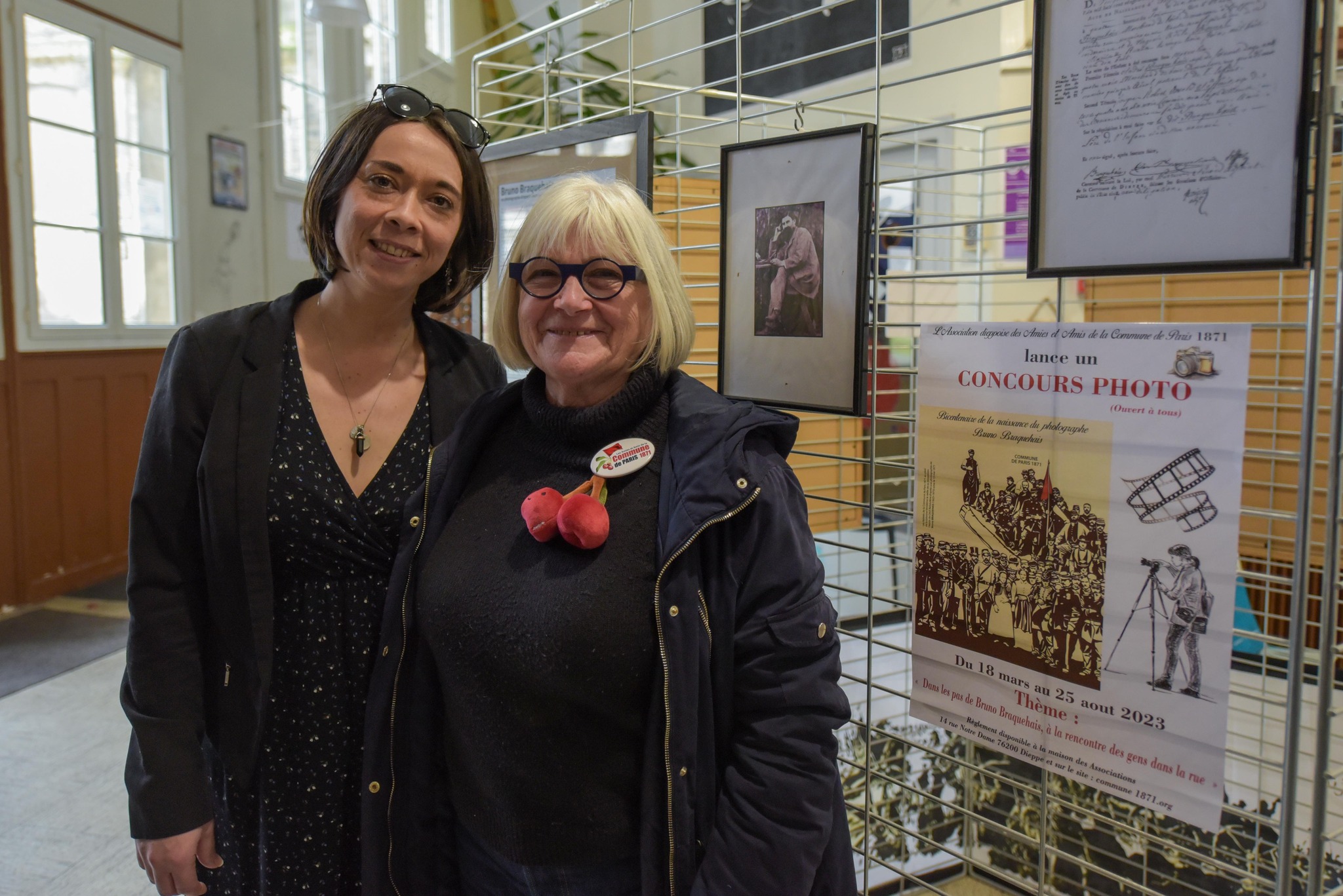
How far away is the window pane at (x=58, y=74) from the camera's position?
4.05 metres

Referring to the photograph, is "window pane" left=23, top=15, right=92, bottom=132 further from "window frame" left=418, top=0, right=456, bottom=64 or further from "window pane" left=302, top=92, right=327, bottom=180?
"window frame" left=418, top=0, right=456, bottom=64

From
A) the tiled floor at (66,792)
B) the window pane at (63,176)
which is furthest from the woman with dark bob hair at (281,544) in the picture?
the window pane at (63,176)

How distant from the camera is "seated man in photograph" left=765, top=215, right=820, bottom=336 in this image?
1347 millimetres

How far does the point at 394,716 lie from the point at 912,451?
5.49 feet

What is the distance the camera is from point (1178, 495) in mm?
988

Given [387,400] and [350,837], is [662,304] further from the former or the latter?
[350,837]

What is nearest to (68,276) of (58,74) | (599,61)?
(58,74)

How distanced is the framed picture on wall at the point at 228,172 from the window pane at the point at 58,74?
2.80 feet

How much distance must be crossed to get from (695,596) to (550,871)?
1.35ft

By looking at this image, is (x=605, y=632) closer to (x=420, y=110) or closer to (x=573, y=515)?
(x=573, y=515)

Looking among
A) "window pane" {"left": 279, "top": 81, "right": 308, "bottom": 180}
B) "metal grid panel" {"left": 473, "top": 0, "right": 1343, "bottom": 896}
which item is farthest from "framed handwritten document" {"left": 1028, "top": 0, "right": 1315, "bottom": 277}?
"window pane" {"left": 279, "top": 81, "right": 308, "bottom": 180}

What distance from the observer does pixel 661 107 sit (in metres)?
3.48

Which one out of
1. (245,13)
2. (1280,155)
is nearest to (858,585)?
(1280,155)

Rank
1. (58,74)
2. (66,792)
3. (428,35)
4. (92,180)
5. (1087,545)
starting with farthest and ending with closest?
(428,35) → (92,180) → (58,74) → (66,792) → (1087,545)
